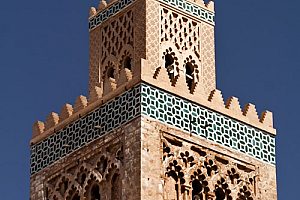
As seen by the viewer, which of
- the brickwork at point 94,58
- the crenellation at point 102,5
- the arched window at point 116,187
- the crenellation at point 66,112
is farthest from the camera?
the crenellation at point 102,5

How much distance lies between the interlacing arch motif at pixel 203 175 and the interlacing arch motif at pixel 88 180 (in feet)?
2.62

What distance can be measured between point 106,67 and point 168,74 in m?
1.48

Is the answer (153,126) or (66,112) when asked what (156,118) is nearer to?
(153,126)

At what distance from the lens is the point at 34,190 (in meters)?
23.0

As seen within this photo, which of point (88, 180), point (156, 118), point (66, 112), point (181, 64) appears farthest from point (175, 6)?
point (88, 180)

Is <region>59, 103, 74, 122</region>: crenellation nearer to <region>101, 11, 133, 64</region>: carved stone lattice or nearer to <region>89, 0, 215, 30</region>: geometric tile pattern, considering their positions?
<region>101, 11, 133, 64</region>: carved stone lattice

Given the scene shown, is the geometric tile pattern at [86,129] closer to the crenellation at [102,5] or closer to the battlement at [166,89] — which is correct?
the battlement at [166,89]

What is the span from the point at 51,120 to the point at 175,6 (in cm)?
278

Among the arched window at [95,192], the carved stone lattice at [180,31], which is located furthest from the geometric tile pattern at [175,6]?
the arched window at [95,192]

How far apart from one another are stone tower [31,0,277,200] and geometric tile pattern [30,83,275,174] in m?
0.02

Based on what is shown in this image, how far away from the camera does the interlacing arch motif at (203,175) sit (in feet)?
70.7

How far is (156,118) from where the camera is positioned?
2155 cm

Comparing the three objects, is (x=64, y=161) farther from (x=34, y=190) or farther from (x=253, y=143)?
(x=253, y=143)

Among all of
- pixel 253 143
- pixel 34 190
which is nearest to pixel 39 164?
pixel 34 190
